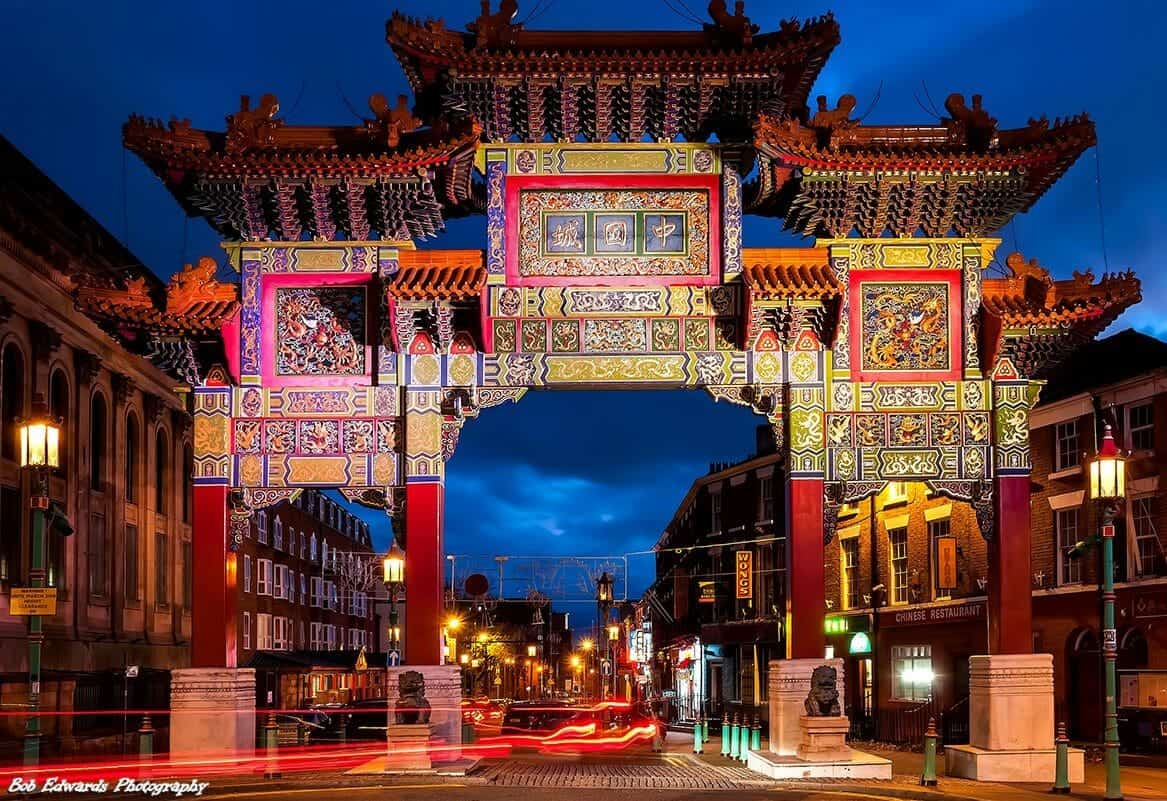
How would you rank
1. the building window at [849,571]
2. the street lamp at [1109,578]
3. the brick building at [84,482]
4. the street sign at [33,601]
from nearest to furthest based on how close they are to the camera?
the street sign at [33,601]
the street lamp at [1109,578]
the brick building at [84,482]
the building window at [849,571]

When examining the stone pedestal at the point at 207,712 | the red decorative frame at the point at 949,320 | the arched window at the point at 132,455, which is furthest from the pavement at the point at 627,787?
the arched window at the point at 132,455

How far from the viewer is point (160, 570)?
169ft

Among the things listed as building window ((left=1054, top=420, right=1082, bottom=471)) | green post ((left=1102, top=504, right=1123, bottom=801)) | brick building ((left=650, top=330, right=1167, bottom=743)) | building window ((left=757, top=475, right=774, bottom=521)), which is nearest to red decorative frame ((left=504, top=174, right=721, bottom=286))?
green post ((left=1102, top=504, right=1123, bottom=801))

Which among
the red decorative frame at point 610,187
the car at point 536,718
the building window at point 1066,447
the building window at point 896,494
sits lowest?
the car at point 536,718

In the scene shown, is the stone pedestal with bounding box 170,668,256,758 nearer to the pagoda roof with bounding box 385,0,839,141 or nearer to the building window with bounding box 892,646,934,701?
the pagoda roof with bounding box 385,0,839,141

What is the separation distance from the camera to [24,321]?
39.1 m

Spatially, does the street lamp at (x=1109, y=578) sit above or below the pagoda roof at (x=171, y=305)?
below

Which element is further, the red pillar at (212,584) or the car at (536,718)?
the car at (536,718)

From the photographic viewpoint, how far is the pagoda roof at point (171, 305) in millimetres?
26062

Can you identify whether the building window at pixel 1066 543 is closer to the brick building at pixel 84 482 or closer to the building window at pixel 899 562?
the building window at pixel 899 562

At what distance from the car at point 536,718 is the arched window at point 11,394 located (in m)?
15.4

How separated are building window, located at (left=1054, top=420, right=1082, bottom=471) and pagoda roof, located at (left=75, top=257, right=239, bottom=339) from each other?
962 inches

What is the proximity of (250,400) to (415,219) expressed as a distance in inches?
184

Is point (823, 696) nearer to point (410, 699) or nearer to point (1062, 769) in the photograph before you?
point (1062, 769)
